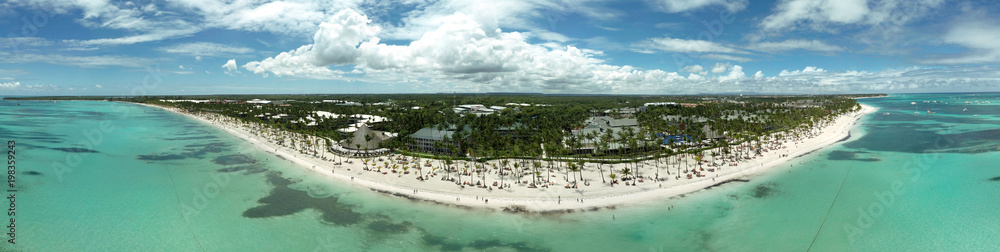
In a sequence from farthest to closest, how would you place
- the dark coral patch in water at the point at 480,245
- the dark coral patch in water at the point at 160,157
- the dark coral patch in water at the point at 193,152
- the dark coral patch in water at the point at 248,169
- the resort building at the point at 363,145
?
the dark coral patch in water at the point at 193,152
the dark coral patch in water at the point at 160,157
the resort building at the point at 363,145
the dark coral patch in water at the point at 248,169
the dark coral patch in water at the point at 480,245

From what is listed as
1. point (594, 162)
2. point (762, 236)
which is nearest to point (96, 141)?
point (594, 162)

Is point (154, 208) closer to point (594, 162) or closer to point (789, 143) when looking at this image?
point (594, 162)

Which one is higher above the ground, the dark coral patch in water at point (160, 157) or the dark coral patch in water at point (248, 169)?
the dark coral patch in water at point (160, 157)

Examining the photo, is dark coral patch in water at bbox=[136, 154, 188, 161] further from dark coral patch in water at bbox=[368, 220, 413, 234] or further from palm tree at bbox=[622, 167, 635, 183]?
palm tree at bbox=[622, 167, 635, 183]

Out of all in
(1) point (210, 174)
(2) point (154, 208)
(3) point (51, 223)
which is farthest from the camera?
(1) point (210, 174)

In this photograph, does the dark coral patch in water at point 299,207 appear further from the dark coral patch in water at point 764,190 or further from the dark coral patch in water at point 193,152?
the dark coral patch in water at point 764,190

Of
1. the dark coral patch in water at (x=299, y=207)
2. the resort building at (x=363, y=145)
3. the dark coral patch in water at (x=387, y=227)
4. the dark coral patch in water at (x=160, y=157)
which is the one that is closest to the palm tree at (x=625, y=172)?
the dark coral patch in water at (x=387, y=227)

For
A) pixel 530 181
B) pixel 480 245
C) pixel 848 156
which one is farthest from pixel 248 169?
pixel 848 156
